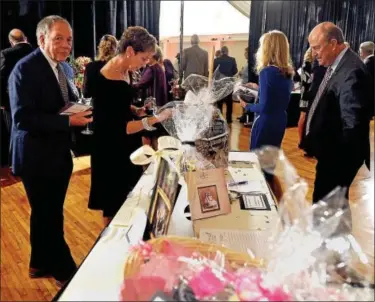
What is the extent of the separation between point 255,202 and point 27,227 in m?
1.94

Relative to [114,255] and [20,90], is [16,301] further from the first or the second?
[114,255]

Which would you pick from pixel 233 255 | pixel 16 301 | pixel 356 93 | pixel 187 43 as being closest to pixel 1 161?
pixel 16 301

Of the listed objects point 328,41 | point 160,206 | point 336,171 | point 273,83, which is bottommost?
point 336,171

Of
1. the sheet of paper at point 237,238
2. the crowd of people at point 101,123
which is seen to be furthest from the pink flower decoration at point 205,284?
the crowd of people at point 101,123

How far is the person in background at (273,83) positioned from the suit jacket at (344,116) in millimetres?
429

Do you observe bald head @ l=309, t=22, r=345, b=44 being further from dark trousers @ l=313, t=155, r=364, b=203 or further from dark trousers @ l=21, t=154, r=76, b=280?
dark trousers @ l=21, t=154, r=76, b=280

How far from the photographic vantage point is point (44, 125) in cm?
173

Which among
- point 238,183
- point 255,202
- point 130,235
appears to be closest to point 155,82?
point 238,183

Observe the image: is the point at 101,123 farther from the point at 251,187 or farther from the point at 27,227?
the point at 27,227

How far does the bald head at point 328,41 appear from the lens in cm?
215

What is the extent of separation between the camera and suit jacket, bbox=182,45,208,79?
5.79 m

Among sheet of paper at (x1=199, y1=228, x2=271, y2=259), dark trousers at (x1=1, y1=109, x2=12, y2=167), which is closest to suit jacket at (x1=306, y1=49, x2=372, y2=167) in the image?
sheet of paper at (x1=199, y1=228, x2=271, y2=259)

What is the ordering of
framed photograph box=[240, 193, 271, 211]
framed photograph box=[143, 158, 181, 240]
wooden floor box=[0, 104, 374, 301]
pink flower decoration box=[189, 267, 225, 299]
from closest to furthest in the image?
pink flower decoration box=[189, 267, 225, 299]
framed photograph box=[143, 158, 181, 240]
framed photograph box=[240, 193, 271, 211]
wooden floor box=[0, 104, 374, 301]

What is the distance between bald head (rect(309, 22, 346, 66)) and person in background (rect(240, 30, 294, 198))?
35 centimetres
